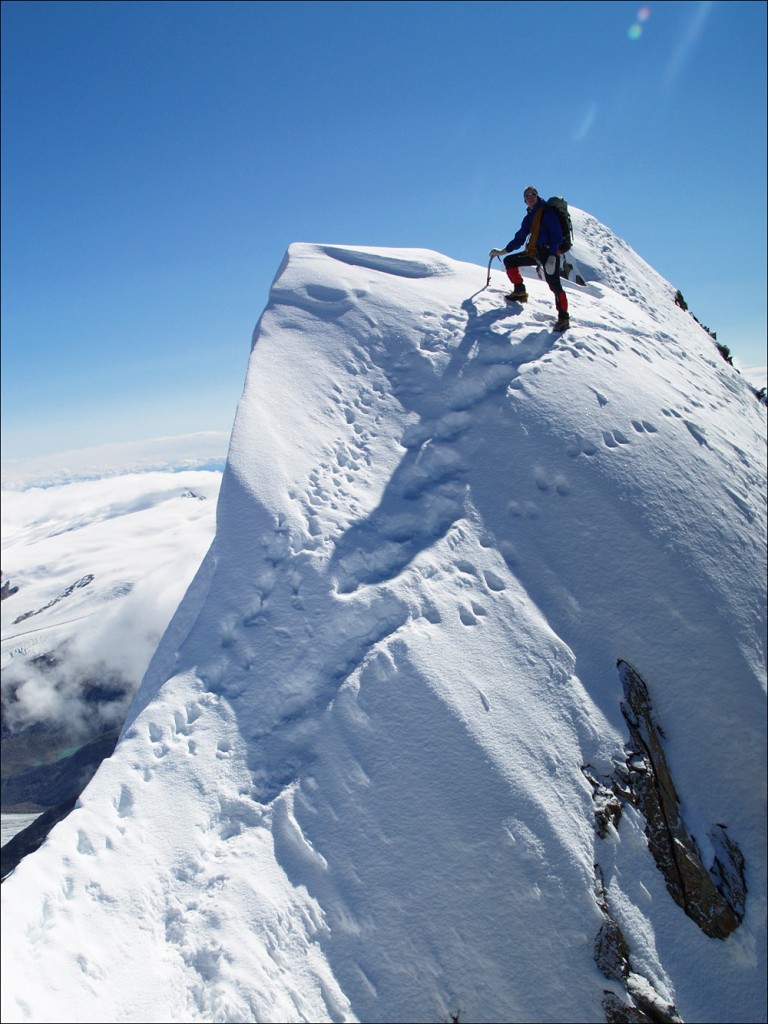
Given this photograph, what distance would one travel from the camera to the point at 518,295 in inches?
527

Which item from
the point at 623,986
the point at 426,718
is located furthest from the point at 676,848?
the point at 426,718

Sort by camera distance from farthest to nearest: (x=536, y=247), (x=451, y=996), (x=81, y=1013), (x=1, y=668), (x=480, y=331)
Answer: (x=1, y=668), (x=480, y=331), (x=536, y=247), (x=451, y=996), (x=81, y=1013)

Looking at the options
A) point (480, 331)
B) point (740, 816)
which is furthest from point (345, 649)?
point (480, 331)

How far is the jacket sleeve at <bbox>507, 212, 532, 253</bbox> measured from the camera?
11.4 meters

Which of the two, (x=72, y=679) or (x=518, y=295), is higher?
(x=518, y=295)

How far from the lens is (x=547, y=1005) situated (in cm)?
523

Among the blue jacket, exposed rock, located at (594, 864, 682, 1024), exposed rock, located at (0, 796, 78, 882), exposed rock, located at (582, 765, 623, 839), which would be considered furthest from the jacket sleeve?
exposed rock, located at (0, 796, 78, 882)

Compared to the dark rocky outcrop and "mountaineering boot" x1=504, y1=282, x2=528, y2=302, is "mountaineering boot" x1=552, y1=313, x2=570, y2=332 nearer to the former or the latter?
"mountaineering boot" x1=504, y1=282, x2=528, y2=302

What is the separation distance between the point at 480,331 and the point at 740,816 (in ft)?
33.3

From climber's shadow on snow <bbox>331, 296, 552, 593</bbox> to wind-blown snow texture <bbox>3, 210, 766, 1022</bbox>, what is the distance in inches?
2.3

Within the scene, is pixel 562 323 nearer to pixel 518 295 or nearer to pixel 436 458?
pixel 518 295

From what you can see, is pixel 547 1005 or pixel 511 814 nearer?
pixel 547 1005

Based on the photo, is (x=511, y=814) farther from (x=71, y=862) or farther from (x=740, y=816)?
(x=71, y=862)

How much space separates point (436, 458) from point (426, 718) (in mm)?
4925
